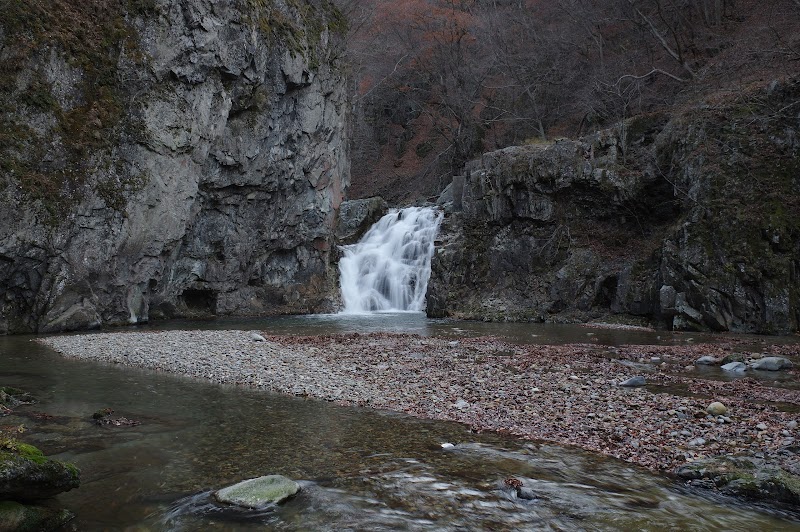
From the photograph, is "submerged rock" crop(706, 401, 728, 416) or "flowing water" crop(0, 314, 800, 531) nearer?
"flowing water" crop(0, 314, 800, 531)

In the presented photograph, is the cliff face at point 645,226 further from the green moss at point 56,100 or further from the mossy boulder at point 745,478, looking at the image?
the green moss at point 56,100

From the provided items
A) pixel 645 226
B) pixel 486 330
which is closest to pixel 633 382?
pixel 486 330

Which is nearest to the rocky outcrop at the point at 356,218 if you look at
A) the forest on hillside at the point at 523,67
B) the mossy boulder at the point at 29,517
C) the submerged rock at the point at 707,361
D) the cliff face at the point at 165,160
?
the cliff face at the point at 165,160

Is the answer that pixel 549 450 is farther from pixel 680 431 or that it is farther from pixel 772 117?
pixel 772 117

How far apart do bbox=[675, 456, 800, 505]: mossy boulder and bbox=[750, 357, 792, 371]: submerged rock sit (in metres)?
6.78

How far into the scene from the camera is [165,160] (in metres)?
23.8

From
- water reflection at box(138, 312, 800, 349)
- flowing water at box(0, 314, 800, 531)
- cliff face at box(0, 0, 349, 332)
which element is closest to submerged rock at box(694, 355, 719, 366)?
water reflection at box(138, 312, 800, 349)

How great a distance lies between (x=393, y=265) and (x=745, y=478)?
27139 mm

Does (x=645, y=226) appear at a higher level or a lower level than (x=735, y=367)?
higher

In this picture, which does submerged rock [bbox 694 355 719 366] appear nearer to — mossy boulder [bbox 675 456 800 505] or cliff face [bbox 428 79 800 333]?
mossy boulder [bbox 675 456 800 505]

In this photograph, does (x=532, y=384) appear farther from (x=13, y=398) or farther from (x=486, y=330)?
(x=486, y=330)

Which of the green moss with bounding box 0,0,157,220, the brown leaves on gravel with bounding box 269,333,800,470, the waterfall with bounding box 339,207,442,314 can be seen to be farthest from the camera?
the waterfall with bounding box 339,207,442,314

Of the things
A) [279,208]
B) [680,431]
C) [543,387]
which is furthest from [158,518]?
[279,208]

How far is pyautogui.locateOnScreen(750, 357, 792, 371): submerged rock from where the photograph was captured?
37.3ft
